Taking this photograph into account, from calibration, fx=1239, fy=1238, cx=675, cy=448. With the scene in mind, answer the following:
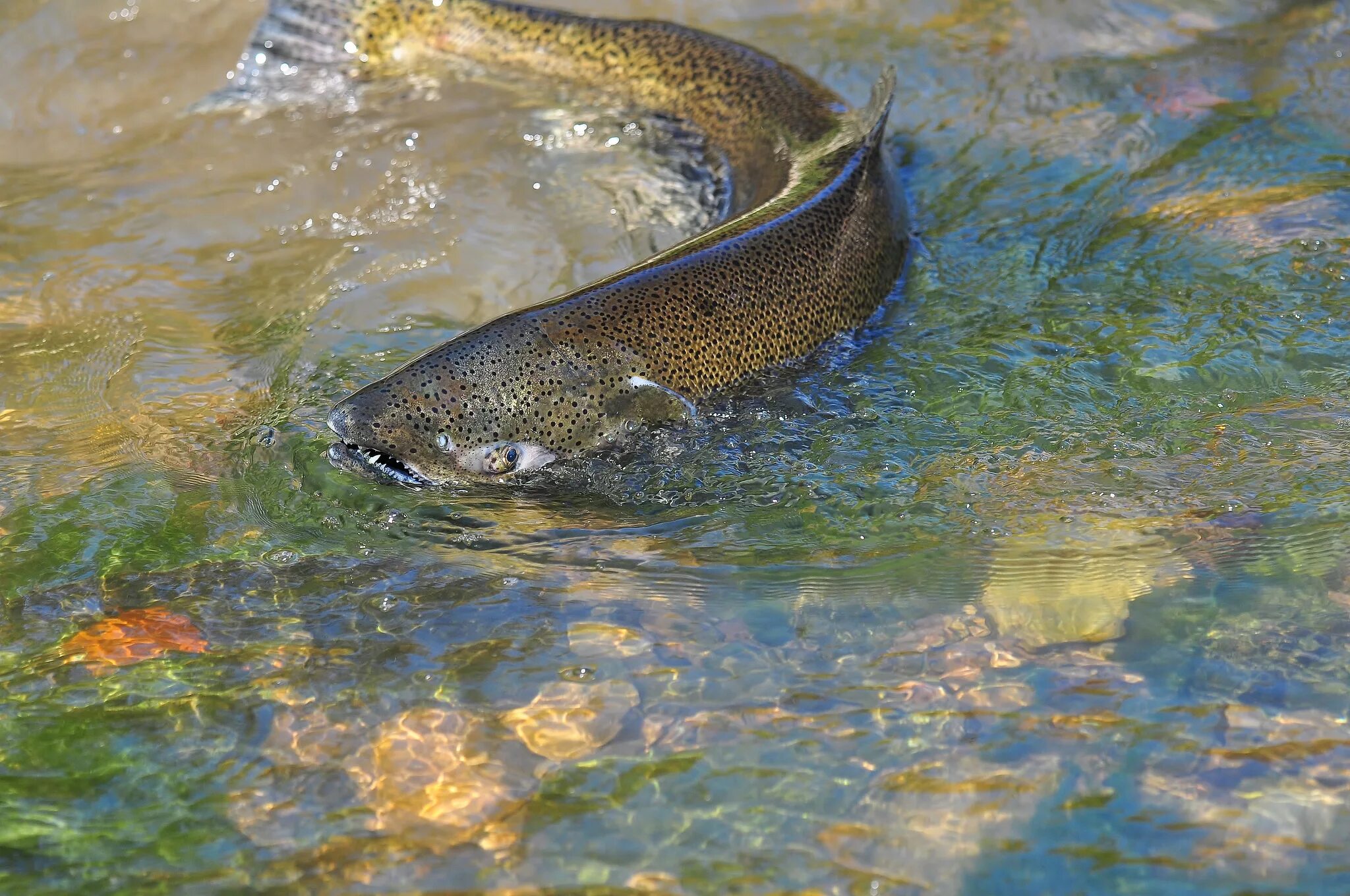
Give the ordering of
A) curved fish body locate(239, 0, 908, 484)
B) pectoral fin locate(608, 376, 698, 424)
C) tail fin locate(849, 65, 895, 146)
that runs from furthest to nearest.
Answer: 1. tail fin locate(849, 65, 895, 146)
2. pectoral fin locate(608, 376, 698, 424)
3. curved fish body locate(239, 0, 908, 484)

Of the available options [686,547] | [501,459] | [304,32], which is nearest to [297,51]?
[304,32]

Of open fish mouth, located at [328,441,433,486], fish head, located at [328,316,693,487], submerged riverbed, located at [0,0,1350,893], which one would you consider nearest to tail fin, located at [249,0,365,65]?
submerged riverbed, located at [0,0,1350,893]

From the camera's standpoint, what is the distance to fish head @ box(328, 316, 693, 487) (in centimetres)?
400

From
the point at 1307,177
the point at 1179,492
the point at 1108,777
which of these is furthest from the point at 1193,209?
the point at 1108,777

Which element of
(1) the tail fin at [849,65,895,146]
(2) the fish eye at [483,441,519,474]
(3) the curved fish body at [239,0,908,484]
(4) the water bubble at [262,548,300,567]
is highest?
(1) the tail fin at [849,65,895,146]

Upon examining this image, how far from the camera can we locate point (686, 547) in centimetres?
370

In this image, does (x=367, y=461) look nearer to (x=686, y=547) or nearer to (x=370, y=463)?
(x=370, y=463)

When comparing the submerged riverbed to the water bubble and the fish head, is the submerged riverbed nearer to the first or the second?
the water bubble

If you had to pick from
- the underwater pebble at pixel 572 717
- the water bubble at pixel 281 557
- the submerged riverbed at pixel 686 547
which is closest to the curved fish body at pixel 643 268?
the submerged riverbed at pixel 686 547

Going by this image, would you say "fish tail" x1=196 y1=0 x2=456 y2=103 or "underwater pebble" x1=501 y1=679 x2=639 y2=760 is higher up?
"fish tail" x1=196 y1=0 x2=456 y2=103

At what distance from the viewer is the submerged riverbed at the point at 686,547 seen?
273 centimetres

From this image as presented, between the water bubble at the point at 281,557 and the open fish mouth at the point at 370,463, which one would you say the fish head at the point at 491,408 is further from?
the water bubble at the point at 281,557

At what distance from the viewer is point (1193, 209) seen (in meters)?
→ 5.60

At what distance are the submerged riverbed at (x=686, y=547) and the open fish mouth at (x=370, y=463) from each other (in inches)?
3.1
